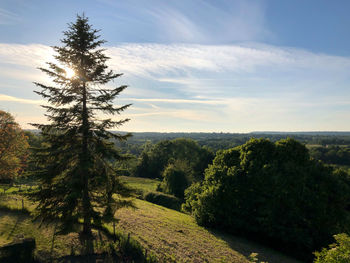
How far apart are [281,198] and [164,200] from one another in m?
23.3

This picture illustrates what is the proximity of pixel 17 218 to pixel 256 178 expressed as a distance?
23.2m

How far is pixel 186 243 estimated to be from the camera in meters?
18.6

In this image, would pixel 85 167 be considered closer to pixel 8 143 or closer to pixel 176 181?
pixel 8 143

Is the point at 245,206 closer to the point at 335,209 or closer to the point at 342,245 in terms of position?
the point at 335,209

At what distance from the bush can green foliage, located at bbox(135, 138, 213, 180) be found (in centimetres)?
2900

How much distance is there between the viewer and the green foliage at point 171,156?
6981 centimetres

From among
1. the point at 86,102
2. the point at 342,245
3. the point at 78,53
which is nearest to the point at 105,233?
the point at 86,102

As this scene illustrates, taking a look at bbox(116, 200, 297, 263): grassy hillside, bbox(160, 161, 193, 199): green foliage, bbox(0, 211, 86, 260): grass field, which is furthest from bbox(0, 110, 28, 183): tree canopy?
bbox(160, 161, 193, 199): green foliage

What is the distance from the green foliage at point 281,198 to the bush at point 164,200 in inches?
593

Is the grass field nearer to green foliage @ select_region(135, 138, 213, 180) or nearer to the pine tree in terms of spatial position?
the pine tree

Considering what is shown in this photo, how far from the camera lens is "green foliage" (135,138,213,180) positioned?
69.8 meters

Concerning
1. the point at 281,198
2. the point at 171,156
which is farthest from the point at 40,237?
the point at 171,156

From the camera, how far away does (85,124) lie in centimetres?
1421

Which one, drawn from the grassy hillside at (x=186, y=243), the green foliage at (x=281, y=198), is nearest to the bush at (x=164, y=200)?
the green foliage at (x=281, y=198)
